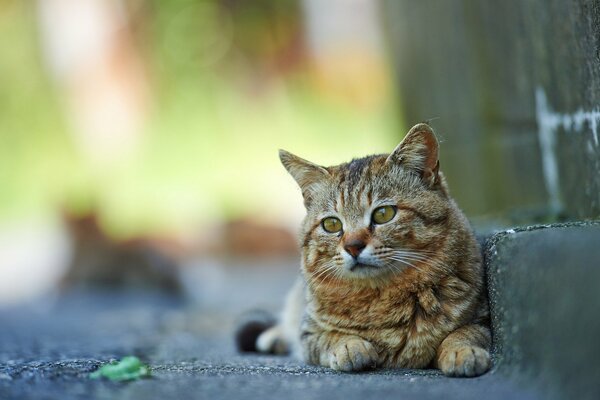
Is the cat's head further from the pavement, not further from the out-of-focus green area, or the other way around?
the out-of-focus green area

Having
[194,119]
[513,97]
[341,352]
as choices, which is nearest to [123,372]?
[341,352]

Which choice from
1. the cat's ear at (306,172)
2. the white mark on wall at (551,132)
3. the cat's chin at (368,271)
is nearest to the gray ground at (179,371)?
the cat's chin at (368,271)

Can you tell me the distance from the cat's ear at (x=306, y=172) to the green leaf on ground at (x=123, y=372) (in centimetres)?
111

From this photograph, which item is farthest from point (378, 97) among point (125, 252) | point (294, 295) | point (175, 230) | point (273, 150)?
point (294, 295)

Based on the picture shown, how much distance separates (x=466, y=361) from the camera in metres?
2.92

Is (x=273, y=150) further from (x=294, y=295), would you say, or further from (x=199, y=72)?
(x=294, y=295)

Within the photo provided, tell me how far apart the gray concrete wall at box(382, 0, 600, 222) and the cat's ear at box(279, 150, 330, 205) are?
1.83ft

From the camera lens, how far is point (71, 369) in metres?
3.13

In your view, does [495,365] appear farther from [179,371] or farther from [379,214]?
[179,371]

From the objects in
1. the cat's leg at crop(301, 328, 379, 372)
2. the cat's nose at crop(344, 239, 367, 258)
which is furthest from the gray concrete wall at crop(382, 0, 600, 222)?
the cat's leg at crop(301, 328, 379, 372)

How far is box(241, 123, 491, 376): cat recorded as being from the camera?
10.5 feet

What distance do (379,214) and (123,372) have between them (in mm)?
1137

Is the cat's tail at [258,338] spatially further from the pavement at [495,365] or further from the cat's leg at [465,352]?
the cat's leg at [465,352]

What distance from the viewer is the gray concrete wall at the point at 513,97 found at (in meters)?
3.51
